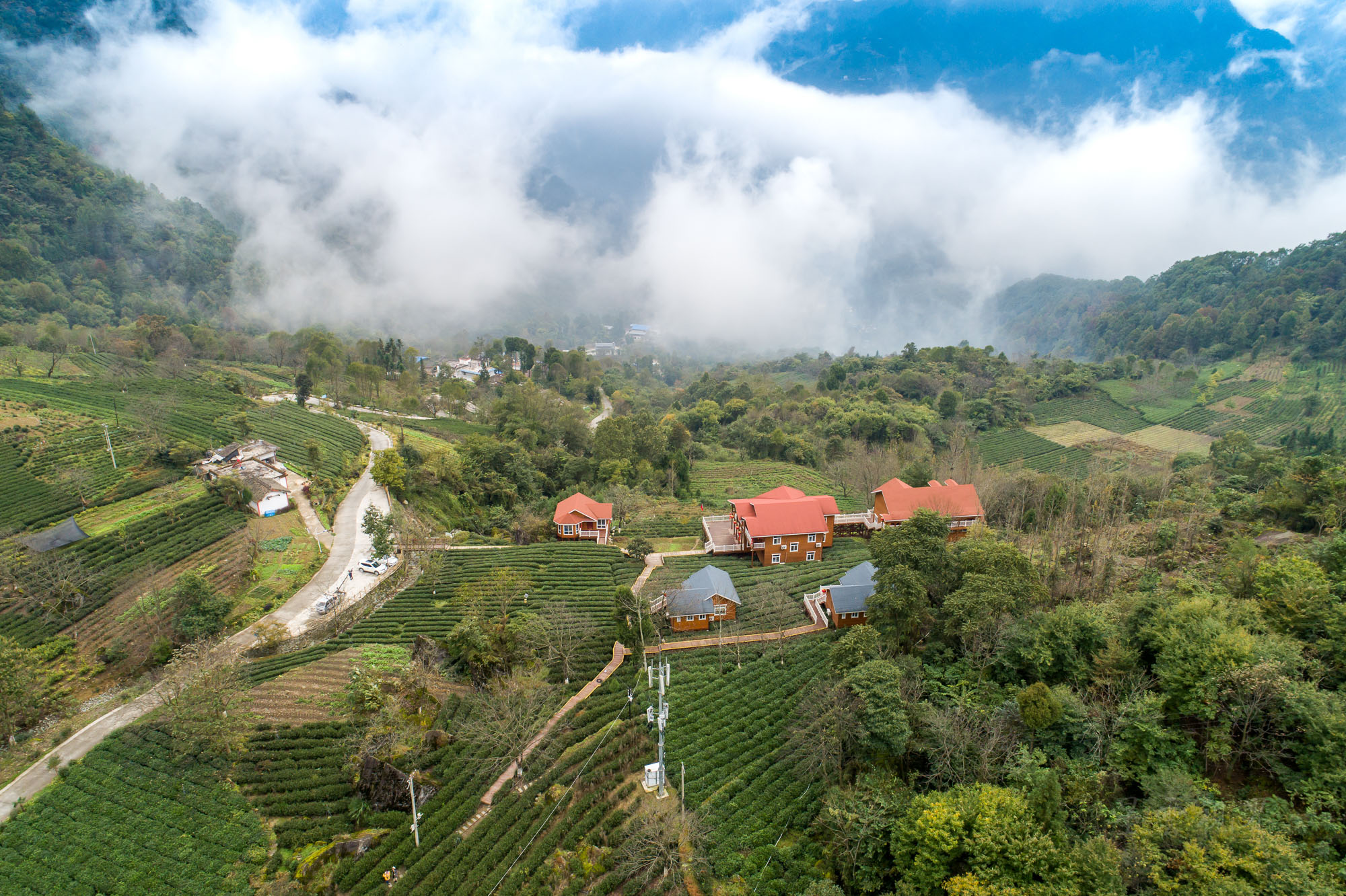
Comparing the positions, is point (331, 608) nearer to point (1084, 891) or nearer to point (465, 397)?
point (1084, 891)

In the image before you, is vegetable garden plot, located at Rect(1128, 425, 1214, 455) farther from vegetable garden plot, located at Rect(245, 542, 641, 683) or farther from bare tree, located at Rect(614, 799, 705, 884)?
bare tree, located at Rect(614, 799, 705, 884)

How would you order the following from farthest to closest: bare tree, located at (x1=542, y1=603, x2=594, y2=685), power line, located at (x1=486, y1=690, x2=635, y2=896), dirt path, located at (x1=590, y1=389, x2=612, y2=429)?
dirt path, located at (x1=590, y1=389, x2=612, y2=429)
bare tree, located at (x1=542, y1=603, x2=594, y2=685)
power line, located at (x1=486, y1=690, x2=635, y2=896)

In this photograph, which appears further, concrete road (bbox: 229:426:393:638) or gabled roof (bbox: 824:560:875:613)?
concrete road (bbox: 229:426:393:638)

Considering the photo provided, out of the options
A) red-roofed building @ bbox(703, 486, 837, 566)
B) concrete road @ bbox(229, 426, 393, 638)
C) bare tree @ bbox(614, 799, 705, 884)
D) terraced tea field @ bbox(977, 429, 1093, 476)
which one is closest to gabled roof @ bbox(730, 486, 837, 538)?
red-roofed building @ bbox(703, 486, 837, 566)

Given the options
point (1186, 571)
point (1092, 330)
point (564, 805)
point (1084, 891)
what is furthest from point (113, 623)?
point (1092, 330)

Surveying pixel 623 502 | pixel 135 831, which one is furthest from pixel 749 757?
pixel 623 502

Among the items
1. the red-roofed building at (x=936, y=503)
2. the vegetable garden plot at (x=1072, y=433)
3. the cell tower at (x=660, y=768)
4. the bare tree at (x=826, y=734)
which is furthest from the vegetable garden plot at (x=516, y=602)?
the vegetable garden plot at (x=1072, y=433)

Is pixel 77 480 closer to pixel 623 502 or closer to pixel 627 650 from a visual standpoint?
pixel 623 502

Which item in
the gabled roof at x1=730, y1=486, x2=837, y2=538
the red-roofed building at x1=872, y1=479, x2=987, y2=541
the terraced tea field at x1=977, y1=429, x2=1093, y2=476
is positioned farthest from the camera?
the terraced tea field at x1=977, y1=429, x2=1093, y2=476
